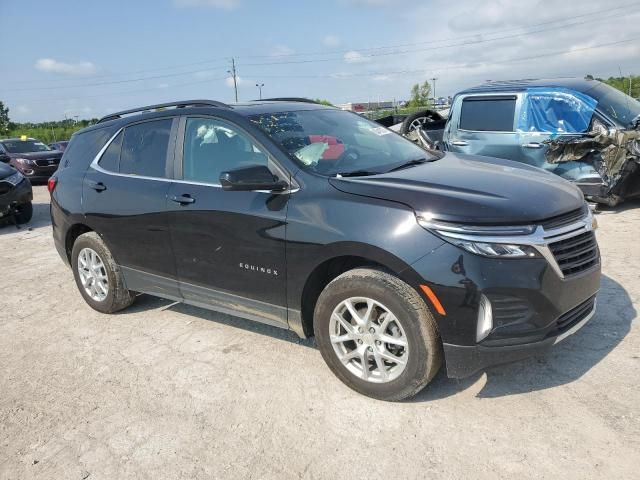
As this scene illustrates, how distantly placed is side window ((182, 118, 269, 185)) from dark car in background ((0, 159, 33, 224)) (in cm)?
691

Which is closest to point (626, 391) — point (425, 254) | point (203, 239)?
point (425, 254)

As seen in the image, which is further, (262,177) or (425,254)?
(262,177)

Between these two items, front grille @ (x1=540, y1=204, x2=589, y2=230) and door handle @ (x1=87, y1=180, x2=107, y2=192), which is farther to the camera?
door handle @ (x1=87, y1=180, x2=107, y2=192)

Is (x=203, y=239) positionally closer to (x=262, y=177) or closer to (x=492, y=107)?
(x=262, y=177)

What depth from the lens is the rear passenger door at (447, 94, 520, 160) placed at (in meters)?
7.66

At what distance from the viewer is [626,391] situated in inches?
118

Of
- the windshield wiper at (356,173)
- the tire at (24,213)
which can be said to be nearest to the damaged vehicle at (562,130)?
the windshield wiper at (356,173)

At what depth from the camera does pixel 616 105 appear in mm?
7375

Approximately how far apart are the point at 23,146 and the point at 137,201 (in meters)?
16.8

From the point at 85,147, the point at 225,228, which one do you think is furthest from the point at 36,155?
the point at 225,228

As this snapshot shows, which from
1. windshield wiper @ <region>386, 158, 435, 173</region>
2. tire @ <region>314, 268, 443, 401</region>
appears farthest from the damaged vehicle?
tire @ <region>314, 268, 443, 401</region>

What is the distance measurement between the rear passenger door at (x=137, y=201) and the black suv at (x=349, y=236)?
1 cm

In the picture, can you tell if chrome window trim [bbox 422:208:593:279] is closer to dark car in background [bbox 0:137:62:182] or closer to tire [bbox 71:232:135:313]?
tire [bbox 71:232:135:313]

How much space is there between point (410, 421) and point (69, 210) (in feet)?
12.1
